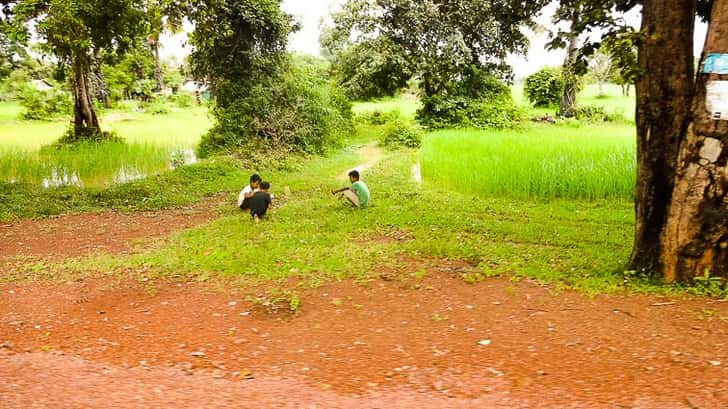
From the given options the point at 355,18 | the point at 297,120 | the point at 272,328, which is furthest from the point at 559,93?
the point at 272,328

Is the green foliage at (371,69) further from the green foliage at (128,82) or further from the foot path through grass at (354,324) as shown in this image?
the foot path through grass at (354,324)

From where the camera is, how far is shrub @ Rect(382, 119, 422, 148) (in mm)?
17109

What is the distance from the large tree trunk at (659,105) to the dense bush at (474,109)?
15.1 m

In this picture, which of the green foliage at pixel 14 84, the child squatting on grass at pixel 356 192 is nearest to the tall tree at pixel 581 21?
the child squatting on grass at pixel 356 192

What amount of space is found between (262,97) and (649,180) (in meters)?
11.8

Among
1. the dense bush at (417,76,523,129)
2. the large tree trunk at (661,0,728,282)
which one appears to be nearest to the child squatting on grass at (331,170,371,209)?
the large tree trunk at (661,0,728,282)

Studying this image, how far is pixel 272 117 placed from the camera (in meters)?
14.6

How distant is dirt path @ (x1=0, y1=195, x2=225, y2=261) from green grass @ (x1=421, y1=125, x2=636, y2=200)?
189 inches

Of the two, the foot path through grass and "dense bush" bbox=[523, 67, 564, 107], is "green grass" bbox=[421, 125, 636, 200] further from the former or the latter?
"dense bush" bbox=[523, 67, 564, 107]

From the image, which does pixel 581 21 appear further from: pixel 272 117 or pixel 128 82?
pixel 128 82

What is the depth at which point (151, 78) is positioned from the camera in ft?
125

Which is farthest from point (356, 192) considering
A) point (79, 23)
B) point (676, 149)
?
point (79, 23)

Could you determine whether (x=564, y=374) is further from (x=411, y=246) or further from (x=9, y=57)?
(x=9, y=57)

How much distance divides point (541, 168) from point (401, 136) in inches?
335
